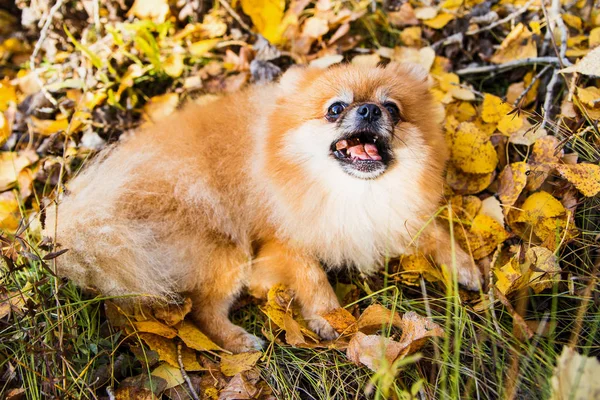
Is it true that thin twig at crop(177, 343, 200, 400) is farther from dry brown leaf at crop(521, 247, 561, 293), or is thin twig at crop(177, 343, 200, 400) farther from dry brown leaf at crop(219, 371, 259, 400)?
Result: dry brown leaf at crop(521, 247, 561, 293)

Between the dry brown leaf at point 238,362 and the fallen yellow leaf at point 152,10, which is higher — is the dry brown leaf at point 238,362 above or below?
below

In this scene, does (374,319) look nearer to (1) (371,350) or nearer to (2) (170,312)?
(1) (371,350)

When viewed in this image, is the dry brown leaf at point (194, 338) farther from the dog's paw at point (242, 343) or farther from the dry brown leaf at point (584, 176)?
the dry brown leaf at point (584, 176)

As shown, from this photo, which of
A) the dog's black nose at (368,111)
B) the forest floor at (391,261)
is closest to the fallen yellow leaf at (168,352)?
the forest floor at (391,261)

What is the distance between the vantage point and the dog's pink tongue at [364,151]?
2.30 metres

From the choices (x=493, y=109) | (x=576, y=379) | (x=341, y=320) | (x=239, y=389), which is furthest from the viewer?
(x=493, y=109)

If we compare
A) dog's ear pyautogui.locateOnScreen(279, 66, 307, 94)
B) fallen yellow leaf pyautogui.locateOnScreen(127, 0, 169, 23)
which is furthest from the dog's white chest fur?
fallen yellow leaf pyautogui.locateOnScreen(127, 0, 169, 23)

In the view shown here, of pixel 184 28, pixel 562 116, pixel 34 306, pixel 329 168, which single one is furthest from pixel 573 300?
pixel 184 28

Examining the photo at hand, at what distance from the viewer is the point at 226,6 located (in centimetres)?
340

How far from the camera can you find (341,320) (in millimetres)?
2291

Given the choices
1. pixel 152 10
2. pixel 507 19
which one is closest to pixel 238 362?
pixel 152 10

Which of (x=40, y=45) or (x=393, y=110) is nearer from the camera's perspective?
(x=393, y=110)

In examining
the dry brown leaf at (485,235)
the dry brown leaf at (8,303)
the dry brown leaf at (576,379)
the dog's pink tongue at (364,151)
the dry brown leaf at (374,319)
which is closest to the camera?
the dry brown leaf at (576,379)

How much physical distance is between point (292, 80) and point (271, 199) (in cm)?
66
